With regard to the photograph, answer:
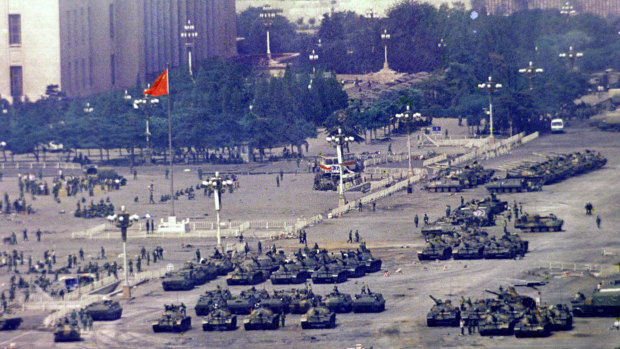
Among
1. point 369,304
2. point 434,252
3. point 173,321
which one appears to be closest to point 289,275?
point 434,252

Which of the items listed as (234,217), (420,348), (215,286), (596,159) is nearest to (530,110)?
(596,159)

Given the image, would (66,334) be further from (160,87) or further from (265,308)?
(160,87)

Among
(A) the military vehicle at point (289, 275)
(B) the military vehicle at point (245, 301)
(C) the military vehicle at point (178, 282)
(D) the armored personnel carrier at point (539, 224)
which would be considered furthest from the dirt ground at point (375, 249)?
(B) the military vehicle at point (245, 301)

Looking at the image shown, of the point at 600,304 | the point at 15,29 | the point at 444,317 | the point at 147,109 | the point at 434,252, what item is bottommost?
the point at 444,317

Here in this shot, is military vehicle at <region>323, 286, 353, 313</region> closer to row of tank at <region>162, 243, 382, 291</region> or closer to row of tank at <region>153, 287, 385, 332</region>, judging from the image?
row of tank at <region>153, 287, 385, 332</region>

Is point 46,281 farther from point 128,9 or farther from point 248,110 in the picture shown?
point 128,9

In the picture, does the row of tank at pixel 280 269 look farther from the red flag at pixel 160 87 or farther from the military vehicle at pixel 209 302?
the red flag at pixel 160 87
